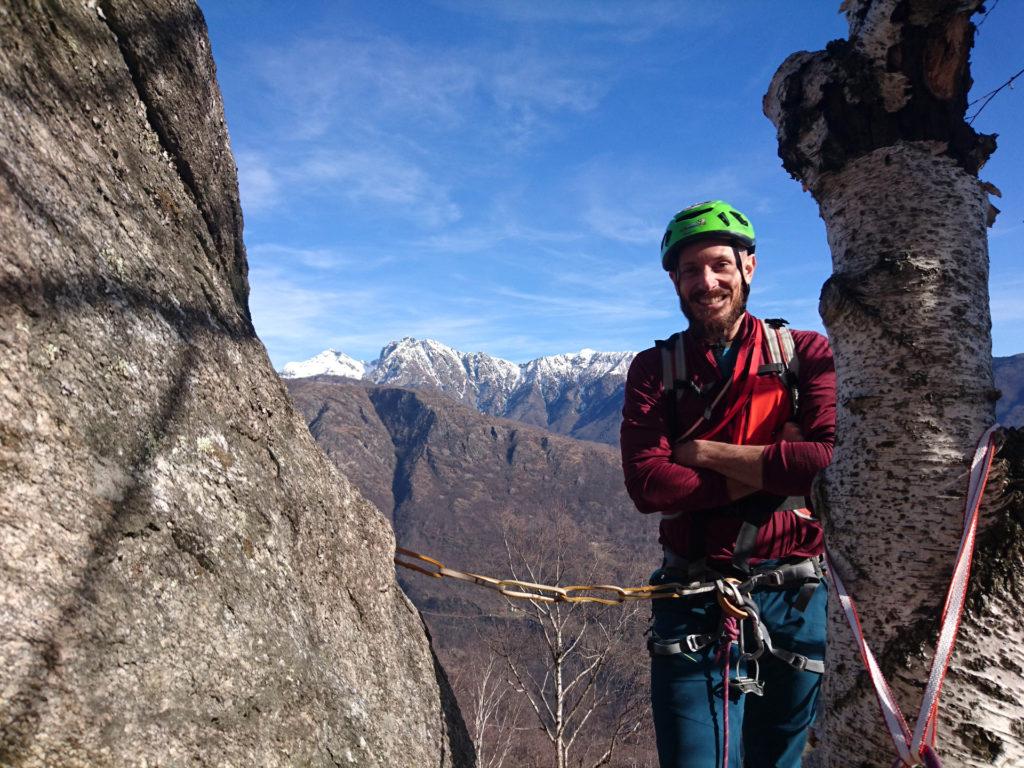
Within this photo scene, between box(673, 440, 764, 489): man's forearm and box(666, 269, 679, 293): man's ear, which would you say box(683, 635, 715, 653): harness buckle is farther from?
box(666, 269, 679, 293): man's ear

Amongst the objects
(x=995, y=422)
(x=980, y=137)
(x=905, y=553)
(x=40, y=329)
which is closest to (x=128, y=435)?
(x=40, y=329)

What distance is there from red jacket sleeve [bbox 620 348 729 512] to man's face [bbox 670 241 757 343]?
322mm

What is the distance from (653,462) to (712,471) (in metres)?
0.30

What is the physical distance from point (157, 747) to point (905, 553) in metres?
2.46

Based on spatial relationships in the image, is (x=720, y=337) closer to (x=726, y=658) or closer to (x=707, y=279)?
(x=707, y=279)

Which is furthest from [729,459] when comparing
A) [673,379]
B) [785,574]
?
[785,574]

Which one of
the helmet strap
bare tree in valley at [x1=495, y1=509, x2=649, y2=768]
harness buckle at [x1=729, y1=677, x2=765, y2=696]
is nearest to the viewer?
harness buckle at [x1=729, y1=677, x2=765, y2=696]

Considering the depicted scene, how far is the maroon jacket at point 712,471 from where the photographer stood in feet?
9.89

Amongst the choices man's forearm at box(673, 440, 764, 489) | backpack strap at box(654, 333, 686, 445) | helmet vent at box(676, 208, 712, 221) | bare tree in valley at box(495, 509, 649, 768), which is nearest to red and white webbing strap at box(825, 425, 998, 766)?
man's forearm at box(673, 440, 764, 489)

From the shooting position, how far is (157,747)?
1.94 m

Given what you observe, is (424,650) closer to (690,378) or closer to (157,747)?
(157,747)

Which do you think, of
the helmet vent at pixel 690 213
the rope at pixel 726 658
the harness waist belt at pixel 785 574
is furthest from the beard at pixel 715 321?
the rope at pixel 726 658

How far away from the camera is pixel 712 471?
3.22 meters

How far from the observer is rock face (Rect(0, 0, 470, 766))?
1796mm
